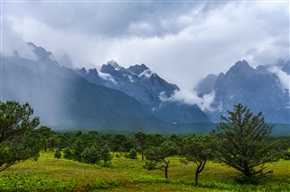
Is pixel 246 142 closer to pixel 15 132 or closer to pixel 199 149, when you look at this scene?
pixel 199 149

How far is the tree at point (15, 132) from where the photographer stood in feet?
85.1

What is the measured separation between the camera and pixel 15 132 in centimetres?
2711

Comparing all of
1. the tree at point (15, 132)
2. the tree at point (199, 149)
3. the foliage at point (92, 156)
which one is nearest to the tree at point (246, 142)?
the tree at point (199, 149)

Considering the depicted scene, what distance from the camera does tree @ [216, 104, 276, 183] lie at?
41062 mm

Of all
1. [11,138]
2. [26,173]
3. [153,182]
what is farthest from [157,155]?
[11,138]

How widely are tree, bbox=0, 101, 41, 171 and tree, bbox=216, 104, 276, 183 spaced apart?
2762 centimetres

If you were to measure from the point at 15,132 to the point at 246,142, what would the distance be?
31965 millimetres

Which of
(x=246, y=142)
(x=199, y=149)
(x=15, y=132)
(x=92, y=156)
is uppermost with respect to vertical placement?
(x=15, y=132)

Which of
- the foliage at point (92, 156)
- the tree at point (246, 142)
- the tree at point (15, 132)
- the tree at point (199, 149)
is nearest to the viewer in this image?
the tree at point (15, 132)

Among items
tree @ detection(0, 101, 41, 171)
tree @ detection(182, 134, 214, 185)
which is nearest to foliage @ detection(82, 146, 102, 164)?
tree @ detection(182, 134, 214, 185)

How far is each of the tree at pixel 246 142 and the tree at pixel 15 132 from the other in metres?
27.6

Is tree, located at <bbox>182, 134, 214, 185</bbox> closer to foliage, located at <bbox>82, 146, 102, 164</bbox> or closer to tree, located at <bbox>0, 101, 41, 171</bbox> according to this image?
tree, located at <bbox>0, 101, 41, 171</bbox>

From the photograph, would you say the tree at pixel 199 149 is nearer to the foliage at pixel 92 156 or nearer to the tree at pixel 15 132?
the tree at pixel 15 132

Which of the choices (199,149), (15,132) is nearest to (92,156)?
(199,149)
